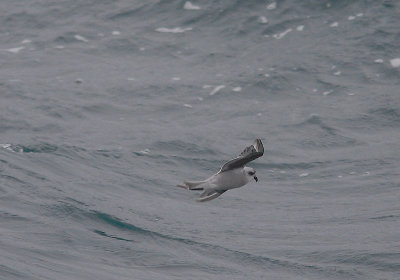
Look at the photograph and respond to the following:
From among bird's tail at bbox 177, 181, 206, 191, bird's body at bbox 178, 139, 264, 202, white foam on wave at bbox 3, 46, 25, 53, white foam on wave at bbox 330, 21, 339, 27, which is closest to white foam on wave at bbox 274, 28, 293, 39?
white foam on wave at bbox 330, 21, 339, 27

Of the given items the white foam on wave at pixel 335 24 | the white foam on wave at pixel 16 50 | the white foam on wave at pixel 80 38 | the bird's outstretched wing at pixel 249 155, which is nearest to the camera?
the bird's outstretched wing at pixel 249 155

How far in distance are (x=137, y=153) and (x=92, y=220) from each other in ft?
15.3

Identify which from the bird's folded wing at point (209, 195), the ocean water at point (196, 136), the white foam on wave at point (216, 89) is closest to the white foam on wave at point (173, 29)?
the ocean water at point (196, 136)

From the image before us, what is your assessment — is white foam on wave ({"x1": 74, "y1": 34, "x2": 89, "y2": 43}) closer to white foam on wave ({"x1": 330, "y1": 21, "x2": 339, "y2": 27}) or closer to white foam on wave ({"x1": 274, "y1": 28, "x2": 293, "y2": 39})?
white foam on wave ({"x1": 274, "y1": 28, "x2": 293, "y2": 39})

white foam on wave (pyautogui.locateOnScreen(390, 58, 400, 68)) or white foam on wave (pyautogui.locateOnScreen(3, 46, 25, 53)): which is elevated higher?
white foam on wave (pyautogui.locateOnScreen(3, 46, 25, 53))

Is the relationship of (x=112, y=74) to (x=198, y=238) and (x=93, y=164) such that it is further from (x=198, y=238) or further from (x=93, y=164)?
(x=198, y=238)

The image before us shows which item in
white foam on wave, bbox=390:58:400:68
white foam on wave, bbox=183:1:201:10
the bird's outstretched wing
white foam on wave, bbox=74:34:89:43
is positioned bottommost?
white foam on wave, bbox=390:58:400:68

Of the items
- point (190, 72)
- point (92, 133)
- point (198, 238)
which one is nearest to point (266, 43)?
point (190, 72)

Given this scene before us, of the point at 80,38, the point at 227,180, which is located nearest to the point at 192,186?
the point at 227,180

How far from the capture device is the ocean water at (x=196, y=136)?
17.7 meters

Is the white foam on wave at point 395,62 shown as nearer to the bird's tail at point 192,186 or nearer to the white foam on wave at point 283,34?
the white foam on wave at point 283,34

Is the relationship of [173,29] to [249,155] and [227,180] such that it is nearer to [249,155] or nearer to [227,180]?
[227,180]

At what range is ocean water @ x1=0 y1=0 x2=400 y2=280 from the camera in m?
17.7

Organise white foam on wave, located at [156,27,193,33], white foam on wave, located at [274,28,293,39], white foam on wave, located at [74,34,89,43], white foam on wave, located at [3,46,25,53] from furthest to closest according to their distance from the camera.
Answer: white foam on wave, located at [74,34,89,43], white foam on wave, located at [3,46,25,53], white foam on wave, located at [156,27,193,33], white foam on wave, located at [274,28,293,39]
